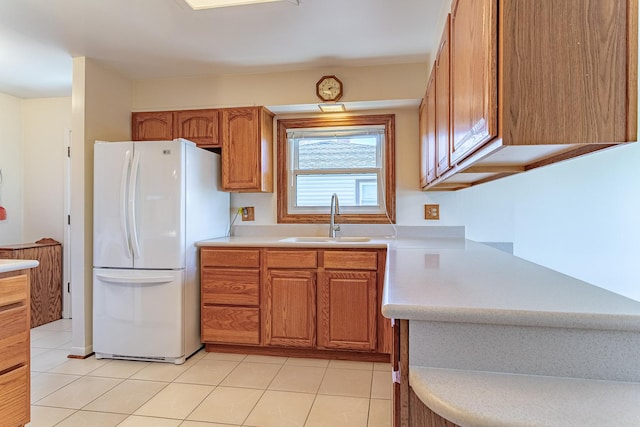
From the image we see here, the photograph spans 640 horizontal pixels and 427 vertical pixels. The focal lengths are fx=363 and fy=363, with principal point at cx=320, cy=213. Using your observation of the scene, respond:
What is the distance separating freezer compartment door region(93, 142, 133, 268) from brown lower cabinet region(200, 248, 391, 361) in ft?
1.93

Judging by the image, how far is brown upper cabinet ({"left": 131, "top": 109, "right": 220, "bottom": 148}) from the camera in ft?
10.3

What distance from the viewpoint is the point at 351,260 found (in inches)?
104

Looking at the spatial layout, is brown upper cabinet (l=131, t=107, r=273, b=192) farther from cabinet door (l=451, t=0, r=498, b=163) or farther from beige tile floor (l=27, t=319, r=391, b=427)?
cabinet door (l=451, t=0, r=498, b=163)

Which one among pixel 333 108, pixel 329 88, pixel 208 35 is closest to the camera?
pixel 208 35

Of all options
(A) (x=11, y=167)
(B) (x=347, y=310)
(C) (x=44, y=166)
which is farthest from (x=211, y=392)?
(A) (x=11, y=167)

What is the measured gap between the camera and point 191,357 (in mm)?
2738

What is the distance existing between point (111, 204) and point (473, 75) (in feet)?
8.40

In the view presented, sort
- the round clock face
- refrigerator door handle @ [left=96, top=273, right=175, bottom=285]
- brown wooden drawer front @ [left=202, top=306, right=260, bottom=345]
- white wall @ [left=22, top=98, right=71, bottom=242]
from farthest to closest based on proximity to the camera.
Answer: white wall @ [left=22, top=98, right=71, bottom=242] < the round clock face < brown wooden drawer front @ [left=202, top=306, right=260, bottom=345] < refrigerator door handle @ [left=96, top=273, right=175, bottom=285]

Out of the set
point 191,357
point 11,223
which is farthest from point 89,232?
point 11,223

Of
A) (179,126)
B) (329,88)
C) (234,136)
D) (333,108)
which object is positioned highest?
(329,88)

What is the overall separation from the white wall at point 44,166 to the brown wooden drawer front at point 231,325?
85.9 inches

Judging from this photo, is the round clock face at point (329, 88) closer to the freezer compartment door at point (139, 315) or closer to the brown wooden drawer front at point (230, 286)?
the brown wooden drawer front at point (230, 286)

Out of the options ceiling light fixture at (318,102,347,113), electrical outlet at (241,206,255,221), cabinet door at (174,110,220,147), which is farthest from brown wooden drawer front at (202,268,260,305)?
ceiling light fixture at (318,102,347,113)

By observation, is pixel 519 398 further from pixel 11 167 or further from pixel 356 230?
pixel 11 167
